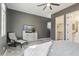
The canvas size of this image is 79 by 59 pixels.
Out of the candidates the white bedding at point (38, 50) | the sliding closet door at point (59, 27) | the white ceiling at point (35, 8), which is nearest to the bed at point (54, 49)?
the white bedding at point (38, 50)

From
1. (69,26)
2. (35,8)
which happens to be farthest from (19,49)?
(69,26)

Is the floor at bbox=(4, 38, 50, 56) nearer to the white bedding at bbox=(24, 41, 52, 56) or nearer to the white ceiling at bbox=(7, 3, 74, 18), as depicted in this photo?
the white bedding at bbox=(24, 41, 52, 56)

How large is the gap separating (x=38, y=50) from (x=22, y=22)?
61cm

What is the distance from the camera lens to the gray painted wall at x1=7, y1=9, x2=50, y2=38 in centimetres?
195

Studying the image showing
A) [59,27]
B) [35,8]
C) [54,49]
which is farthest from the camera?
[59,27]

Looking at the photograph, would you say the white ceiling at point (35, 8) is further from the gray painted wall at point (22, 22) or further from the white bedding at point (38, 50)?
the white bedding at point (38, 50)

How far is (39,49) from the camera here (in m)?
1.87

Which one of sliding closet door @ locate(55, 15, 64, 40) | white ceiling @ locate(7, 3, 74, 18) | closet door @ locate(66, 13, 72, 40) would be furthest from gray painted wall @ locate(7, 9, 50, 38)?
closet door @ locate(66, 13, 72, 40)

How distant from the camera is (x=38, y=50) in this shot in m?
1.85

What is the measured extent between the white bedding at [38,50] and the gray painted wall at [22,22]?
0.22m

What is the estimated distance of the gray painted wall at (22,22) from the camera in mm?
→ 1946

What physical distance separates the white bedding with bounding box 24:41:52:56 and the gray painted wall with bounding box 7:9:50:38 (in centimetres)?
22

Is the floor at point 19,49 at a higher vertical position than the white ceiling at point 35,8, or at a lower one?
lower

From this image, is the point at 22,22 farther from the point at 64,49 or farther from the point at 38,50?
the point at 64,49
